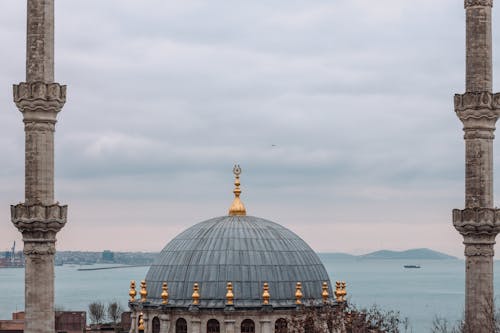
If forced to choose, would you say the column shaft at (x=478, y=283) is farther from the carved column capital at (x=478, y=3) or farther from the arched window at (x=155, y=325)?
the arched window at (x=155, y=325)

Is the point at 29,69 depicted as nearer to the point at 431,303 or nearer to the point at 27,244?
the point at 27,244

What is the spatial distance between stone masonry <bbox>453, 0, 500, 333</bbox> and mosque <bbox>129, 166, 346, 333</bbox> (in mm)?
6732

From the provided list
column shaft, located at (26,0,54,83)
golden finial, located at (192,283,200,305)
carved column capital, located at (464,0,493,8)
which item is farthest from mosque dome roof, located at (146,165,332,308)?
carved column capital, located at (464,0,493,8)

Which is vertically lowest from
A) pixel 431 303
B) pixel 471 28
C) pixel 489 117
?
pixel 431 303

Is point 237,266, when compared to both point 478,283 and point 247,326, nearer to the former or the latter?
point 247,326

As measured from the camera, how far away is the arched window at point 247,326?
122 ft

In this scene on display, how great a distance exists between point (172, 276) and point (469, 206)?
42.4 feet

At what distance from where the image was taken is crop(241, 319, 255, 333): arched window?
37.2m

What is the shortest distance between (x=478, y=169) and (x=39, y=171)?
14.7 m

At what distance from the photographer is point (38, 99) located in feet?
100

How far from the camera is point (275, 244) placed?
40188 mm

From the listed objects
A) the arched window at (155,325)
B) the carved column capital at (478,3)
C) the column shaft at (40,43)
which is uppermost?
the carved column capital at (478,3)

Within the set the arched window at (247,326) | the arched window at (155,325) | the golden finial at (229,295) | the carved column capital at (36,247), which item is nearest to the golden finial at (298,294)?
the arched window at (247,326)

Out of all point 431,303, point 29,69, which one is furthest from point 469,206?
point 431,303
